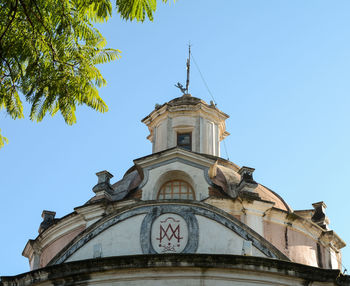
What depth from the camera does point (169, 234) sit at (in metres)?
15.9

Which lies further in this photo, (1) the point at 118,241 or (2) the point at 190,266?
(1) the point at 118,241

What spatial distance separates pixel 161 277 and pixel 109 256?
64.6 inches

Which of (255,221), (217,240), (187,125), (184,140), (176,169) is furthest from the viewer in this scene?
(187,125)

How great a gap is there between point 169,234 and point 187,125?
566 inches

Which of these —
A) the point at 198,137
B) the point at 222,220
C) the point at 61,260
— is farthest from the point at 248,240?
the point at 198,137

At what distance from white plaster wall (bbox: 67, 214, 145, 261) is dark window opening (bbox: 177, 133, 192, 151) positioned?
1345cm

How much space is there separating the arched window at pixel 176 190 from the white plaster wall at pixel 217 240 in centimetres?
767

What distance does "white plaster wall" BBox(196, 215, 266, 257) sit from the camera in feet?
50.8

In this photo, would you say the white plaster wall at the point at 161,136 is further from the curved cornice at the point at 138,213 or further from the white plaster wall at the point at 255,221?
the curved cornice at the point at 138,213

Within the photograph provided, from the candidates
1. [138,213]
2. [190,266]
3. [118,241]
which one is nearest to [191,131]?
[138,213]

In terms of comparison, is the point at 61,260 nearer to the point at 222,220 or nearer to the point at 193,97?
the point at 222,220

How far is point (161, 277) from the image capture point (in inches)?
571

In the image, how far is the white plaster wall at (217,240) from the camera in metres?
15.5

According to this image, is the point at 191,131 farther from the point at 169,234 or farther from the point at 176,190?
the point at 169,234
